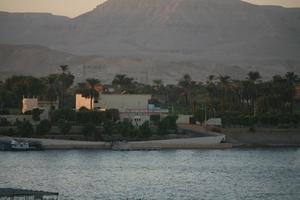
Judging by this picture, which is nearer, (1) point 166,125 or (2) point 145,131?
(2) point 145,131

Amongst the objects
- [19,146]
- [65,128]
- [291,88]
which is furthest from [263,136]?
[19,146]

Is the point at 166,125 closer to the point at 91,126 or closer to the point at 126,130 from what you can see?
the point at 126,130

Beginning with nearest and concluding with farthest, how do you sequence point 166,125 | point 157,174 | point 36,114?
point 157,174
point 166,125
point 36,114

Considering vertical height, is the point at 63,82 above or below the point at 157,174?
above

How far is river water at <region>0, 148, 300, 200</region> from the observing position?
6391 centimetres

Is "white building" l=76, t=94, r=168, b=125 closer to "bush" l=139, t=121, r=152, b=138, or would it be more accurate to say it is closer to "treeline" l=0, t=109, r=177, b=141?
"treeline" l=0, t=109, r=177, b=141

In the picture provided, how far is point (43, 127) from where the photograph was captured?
104938 mm

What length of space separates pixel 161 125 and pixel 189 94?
1669 inches

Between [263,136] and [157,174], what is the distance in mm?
38355

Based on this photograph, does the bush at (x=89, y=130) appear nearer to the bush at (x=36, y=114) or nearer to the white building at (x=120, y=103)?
the bush at (x=36, y=114)

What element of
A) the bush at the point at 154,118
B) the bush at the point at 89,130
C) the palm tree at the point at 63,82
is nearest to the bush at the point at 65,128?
the bush at the point at 89,130

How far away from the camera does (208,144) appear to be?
106 metres

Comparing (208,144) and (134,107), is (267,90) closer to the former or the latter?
(134,107)

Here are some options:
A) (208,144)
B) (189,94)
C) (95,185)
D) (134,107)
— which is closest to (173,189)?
(95,185)
